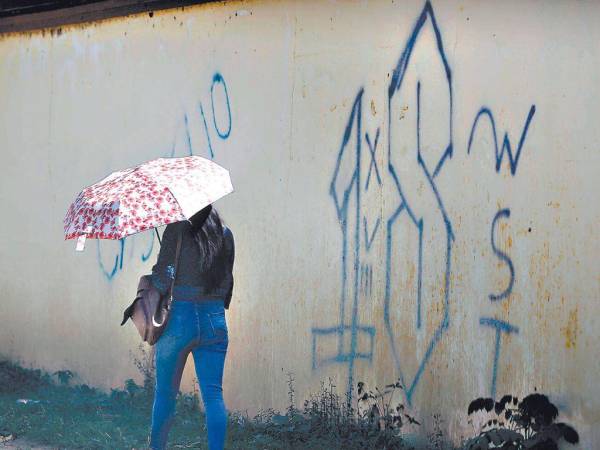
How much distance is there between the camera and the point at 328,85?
21.2 feet

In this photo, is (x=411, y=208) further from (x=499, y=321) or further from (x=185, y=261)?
(x=185, y=261)

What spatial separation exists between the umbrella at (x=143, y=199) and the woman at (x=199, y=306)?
0.26 metres

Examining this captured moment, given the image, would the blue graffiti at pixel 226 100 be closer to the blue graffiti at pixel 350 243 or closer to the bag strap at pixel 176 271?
the blue graffiti at pixel 350 243

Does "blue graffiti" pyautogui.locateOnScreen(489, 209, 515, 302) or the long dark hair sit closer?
the long dark hair

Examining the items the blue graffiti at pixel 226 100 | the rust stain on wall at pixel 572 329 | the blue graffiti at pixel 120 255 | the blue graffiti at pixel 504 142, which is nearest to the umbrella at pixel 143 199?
the blue graffiti at pixel 504 142

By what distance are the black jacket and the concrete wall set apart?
1302mm

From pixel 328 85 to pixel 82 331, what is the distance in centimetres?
303

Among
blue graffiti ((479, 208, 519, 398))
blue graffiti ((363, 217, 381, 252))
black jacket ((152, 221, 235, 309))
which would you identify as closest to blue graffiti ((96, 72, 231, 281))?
blue graffiti ((363, 217, 381, 252))

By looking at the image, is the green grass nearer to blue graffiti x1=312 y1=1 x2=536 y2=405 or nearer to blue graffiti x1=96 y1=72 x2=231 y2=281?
blue graffiti x1=312 y1=1 x2=536 y2=405

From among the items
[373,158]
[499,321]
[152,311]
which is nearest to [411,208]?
[373,158]

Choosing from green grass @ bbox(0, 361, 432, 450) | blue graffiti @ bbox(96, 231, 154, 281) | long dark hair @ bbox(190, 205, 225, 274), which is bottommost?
green grass @ bbox(0, 361, 432, 450)

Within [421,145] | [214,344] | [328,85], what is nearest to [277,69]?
[328,85]

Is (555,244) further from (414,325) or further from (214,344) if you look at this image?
(214,344)

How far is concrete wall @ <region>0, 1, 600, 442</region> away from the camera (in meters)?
5.62
